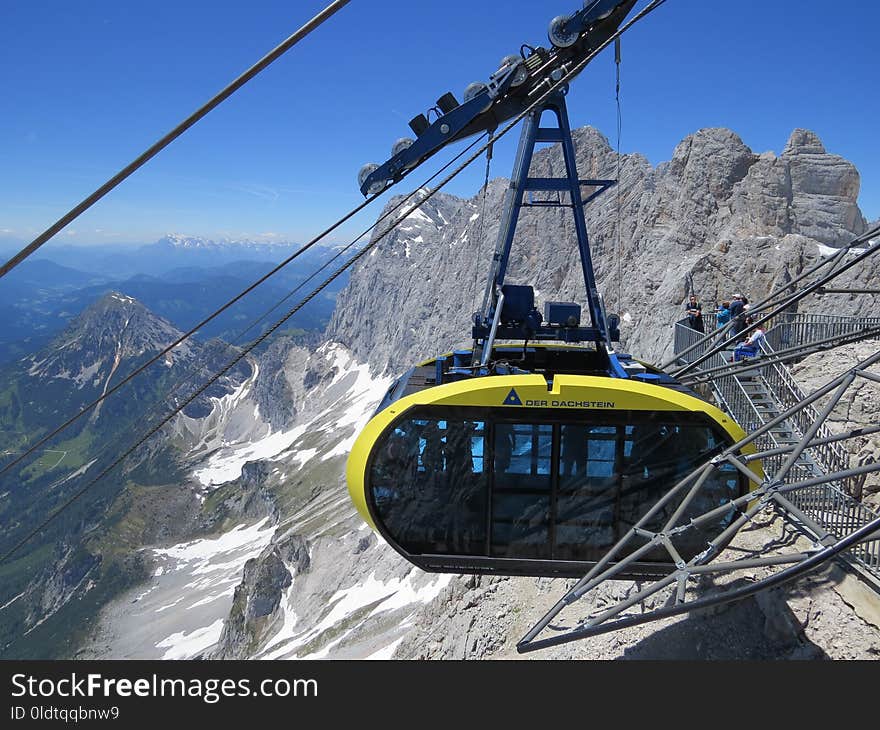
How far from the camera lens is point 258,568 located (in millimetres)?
76875

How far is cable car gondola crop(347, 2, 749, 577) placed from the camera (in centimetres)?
744

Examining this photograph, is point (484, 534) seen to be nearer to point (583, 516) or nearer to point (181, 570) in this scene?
point (583, 516)

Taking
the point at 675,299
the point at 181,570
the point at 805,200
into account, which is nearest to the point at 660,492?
the point at 675,299

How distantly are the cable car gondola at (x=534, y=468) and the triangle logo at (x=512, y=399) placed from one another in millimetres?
15

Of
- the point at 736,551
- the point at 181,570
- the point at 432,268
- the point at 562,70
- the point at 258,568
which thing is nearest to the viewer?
the point at 562,70

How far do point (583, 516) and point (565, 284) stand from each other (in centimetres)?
8554

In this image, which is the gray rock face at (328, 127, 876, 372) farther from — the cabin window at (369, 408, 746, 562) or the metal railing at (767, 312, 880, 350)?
the cabin window at (369, 408, 746, 562)

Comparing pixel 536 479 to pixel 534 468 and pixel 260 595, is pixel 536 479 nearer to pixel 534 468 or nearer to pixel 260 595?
pixel 534 468

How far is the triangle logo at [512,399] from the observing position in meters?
7.46

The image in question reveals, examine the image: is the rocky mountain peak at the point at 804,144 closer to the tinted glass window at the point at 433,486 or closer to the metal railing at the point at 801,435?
the metal railing at the point at 801,435

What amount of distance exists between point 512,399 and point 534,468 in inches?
41.3

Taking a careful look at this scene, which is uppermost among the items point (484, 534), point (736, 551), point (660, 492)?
point (484, 534)

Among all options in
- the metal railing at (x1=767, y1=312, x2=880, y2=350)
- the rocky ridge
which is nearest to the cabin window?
the rocky ridge

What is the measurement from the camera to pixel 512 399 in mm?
7457
